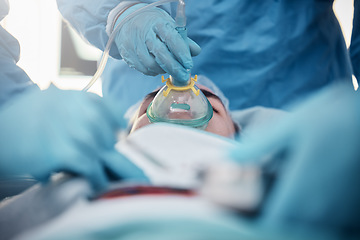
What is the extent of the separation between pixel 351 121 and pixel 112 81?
4.37 feet

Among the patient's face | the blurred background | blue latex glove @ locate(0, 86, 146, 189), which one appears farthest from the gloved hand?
the blurred background

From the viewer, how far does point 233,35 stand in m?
1.34

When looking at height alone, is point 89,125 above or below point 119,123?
above

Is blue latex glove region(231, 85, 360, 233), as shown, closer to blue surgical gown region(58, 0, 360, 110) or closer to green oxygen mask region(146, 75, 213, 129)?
green oxygen mask region(146, 75, 213, 129)

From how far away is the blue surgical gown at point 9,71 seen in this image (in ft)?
2.72

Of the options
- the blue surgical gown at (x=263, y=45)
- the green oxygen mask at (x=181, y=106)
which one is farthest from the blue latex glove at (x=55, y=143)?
the blue surgical gown at (x=263, y=45)

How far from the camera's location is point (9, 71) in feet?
3.00

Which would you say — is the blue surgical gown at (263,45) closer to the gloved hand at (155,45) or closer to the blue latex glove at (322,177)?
the gloved hand at (155,45)

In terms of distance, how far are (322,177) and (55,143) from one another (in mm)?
341

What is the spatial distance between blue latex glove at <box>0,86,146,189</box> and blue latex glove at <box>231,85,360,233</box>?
0.19 metres

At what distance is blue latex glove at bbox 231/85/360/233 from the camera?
30 centimetres

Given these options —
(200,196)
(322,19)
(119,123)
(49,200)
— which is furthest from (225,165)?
(322,19)

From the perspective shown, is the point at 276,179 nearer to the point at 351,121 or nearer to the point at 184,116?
the point at 351,121

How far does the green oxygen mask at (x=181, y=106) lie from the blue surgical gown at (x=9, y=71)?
0.36 metres
